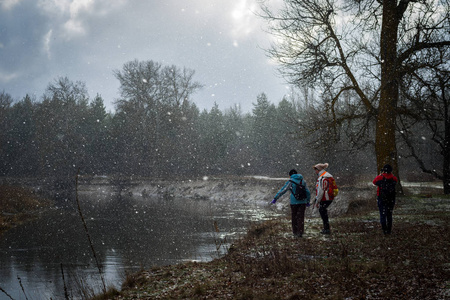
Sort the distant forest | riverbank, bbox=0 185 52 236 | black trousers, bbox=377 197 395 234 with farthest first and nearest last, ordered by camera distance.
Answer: the distant forest → riverbank, bbox=0 185 52 236 → black trousers, bbox=377 197 395 234

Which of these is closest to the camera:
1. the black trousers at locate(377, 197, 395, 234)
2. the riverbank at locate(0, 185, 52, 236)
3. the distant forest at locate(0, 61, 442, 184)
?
the black trousers at locate(377, 197, 395, 234)

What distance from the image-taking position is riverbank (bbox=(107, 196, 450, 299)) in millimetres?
5684

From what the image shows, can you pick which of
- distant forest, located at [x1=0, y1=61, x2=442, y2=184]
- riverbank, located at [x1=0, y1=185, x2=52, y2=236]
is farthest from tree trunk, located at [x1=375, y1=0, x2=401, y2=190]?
distant forest, located at [x1=0, y1=61, x2=442, y2=184]

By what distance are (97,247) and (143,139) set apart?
39054 millimetres

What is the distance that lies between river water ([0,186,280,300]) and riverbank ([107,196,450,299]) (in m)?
1.43

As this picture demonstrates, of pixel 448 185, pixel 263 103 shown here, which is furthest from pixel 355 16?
pixel 263 103

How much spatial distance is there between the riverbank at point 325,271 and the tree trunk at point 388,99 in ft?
20.2

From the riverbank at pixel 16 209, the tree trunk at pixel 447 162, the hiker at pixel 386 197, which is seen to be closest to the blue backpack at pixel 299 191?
the hiker at pixel 386 197

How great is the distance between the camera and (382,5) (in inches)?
650

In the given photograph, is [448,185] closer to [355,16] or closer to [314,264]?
[355,16]

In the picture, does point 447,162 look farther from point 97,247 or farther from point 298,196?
point 97,247

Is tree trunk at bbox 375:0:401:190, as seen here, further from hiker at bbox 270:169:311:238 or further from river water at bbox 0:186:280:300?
hiker at bbox 270:169:311:238

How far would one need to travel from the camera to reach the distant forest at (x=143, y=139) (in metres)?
51.8

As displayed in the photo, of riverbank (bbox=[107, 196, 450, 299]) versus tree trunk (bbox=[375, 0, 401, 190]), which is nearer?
riverbank (bbox=[107, 196, 450, 299])
